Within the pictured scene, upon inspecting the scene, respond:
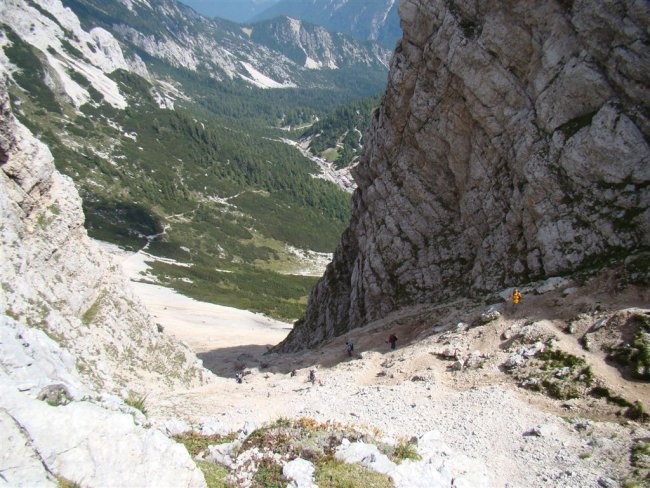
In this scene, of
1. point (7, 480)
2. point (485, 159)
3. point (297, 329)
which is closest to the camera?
point (7, 480)

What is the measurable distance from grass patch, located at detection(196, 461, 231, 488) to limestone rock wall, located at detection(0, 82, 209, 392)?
12.4 meters

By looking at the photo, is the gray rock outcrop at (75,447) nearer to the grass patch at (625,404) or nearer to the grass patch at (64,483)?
the grass patch at (64,483)

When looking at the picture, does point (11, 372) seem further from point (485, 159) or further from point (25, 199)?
point (485, 159)

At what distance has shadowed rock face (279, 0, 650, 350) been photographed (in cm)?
2970

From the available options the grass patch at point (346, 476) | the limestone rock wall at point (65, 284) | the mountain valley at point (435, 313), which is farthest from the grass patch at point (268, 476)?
the limestone rock wall at point (65, 284)

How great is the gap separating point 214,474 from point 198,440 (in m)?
4.29

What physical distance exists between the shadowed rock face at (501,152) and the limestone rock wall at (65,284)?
73.6 ft

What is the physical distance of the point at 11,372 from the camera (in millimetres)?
15523

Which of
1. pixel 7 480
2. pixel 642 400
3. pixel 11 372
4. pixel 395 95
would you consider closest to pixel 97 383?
pixel 11 372

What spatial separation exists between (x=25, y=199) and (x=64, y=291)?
5833 mm

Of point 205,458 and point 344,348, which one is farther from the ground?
point 344,348

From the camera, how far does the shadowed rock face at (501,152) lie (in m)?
29.7

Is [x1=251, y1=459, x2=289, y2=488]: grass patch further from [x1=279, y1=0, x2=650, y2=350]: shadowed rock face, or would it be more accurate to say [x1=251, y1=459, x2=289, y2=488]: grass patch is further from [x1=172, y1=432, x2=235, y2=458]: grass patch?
[x1=279, y1=0, x2=650, y2=350]: shadowed rock face

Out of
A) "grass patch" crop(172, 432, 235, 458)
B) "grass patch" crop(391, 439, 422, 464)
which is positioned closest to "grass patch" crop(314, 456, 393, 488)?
"grass patch" crop(391, 439, 422, 464)
